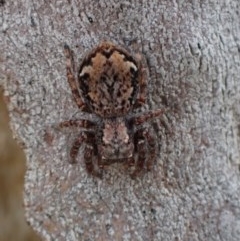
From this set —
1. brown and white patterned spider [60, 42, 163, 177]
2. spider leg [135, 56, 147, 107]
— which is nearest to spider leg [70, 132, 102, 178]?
brown and white patterned spider [60, 42, 163, 177]

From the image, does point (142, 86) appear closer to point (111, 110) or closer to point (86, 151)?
point (111, 110)

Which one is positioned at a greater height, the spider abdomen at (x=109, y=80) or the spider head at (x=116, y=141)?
the spider abdomen at (x=109, y=80)

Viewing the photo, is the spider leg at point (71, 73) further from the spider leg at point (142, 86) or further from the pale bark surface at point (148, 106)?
the spider leg at point (142, 86)

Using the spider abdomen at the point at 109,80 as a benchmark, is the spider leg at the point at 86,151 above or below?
below

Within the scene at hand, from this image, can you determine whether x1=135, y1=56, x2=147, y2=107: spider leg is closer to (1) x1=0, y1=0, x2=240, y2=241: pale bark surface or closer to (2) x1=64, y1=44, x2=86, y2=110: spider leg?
(1) x1=0, y1=0, x2=240, y2=241: pale bark surface

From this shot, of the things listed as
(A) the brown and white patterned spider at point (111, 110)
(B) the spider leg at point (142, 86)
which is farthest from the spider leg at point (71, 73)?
(B) the spider leg at point (142, 86)

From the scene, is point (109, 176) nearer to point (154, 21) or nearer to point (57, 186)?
point (57, 186)

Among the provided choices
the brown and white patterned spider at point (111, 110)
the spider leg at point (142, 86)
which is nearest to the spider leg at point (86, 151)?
the brown and white patterned spider at point (111, 110)

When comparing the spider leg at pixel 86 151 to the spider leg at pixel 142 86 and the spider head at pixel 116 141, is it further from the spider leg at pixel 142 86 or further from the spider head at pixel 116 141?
the spider leg at pixel 142 86
